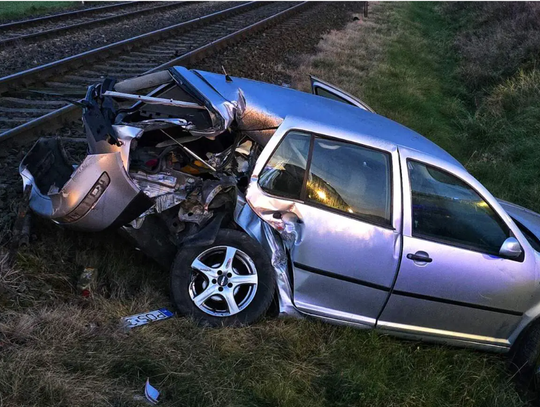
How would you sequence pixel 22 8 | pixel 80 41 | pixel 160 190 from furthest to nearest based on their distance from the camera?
pixel 22 8
pixel 80 41
pixel 160 190

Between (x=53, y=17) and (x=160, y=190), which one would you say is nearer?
(x=160, y=190)

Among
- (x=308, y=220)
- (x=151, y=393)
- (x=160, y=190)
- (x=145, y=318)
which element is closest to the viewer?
(x=151, y=393)

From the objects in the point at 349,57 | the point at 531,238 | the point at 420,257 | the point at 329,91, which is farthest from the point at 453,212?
the point at 349,57

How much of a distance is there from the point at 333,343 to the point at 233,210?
1.27 m

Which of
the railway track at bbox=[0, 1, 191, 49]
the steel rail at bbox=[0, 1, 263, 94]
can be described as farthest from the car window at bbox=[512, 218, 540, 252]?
the railway track at bbox=[0, 1, 191, 49]

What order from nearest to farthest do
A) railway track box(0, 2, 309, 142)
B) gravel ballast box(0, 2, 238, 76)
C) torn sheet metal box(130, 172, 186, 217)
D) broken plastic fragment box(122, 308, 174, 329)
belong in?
broken plastic fragment box(122, 308, 174, 329) → torn sheet metal box(130, 172, 186, 217) → railway track box(0, 2, 309, 142) → gravel ballast box(0, 2, 238, 76)

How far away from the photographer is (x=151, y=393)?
370 cm

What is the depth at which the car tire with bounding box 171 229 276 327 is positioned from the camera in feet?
14.7

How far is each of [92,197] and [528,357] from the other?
3.61m

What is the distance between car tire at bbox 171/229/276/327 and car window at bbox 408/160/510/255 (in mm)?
1265

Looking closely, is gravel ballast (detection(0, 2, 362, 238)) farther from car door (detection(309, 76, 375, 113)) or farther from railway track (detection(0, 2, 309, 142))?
car door (detection(309, 76, 375, 113))

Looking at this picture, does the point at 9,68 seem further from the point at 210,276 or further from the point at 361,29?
the point at 361,29

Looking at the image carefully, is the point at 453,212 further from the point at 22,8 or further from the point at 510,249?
the point at 22,8

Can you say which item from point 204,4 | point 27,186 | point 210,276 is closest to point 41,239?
point 27,186
